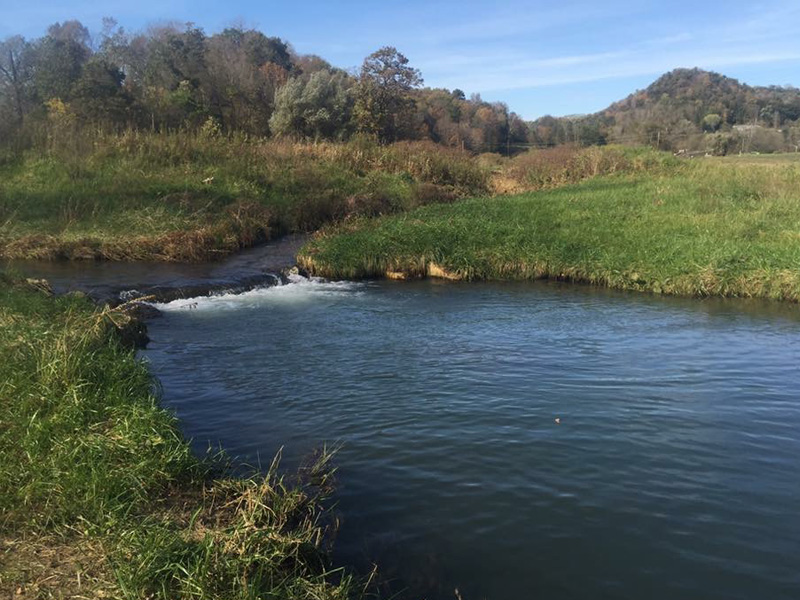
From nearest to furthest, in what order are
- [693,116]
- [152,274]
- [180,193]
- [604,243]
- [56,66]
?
1. [152,274]
2. [604,243]
3. [180,193]
4. [56,66]
5. [693,116]

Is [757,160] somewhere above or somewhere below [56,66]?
below

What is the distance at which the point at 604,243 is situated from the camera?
1759cm

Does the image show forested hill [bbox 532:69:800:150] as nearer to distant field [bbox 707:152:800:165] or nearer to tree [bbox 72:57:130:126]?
distant field [bbox 707:152:800:165]

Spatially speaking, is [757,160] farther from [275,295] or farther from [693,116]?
[693,116]

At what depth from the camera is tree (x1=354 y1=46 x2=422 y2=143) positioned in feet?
145

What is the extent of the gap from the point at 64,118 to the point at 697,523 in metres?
28.9

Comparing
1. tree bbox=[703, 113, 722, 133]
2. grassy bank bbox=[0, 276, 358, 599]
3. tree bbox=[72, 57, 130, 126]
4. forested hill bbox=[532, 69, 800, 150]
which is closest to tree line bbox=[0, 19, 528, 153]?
tree bbox=[72, 57, 130, 126]

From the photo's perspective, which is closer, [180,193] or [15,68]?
[180,193]

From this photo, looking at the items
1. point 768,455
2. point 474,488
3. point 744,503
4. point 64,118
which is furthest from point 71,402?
point 64,118

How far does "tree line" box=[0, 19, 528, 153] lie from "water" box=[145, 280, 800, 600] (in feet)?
65.0

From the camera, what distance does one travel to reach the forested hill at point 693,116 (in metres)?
66.2

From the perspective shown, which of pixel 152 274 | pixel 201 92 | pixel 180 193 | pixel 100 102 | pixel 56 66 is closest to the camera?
pixel 152 274

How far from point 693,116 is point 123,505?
93.3 metres

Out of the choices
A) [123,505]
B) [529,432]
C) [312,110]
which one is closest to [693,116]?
[312,110]
